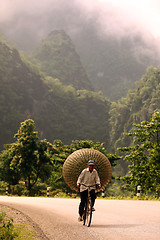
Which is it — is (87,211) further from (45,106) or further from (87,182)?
(45,106)

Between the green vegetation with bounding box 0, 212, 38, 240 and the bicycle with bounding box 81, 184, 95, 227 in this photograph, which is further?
the bicycle with bounding box 81, 184, 95, 227

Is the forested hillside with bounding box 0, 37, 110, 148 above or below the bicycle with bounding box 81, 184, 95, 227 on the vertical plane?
above

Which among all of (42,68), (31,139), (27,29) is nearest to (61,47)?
(42,68)

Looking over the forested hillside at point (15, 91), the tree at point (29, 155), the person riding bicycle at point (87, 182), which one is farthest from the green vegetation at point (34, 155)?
the forested hillside at point (15, 91)

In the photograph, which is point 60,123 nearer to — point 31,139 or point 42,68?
point 42,68

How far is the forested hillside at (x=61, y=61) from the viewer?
148m

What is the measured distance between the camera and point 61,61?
6122 inches

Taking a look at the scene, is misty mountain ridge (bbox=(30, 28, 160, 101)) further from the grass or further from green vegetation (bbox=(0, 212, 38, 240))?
green vegetation (bbox=(0, 212, 38, 240))

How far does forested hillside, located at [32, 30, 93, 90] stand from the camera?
148m

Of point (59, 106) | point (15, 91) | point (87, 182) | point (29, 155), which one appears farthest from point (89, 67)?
point (87, 182)

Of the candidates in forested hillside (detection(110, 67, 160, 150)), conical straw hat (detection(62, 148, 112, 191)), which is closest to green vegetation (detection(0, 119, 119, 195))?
conical straw hat (detection(62, 148, 112, 191))

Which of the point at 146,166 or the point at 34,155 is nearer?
the point at 146,166

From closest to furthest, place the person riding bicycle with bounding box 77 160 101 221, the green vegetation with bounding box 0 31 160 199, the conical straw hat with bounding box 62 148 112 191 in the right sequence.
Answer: the person riding bicycle with bounding box 77 160 101 221 < the conical straw hat with bounding box 62 148 112 191 < the green vegetation with bounding box 0 31 160 199

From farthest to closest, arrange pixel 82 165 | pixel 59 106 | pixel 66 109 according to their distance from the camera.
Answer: pixel 66 109 → pixel 59 106 → pixel 82 165
